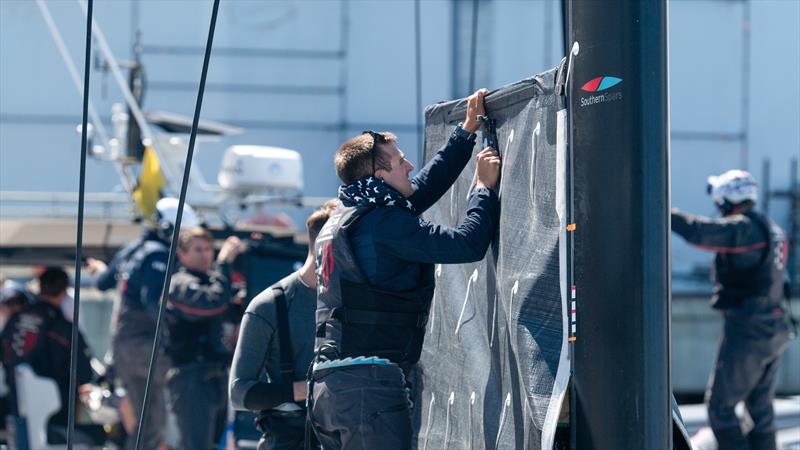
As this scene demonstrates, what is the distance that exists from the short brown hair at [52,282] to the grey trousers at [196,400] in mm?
1499

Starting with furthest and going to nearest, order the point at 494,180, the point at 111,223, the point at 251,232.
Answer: the point at 111,223, the point at 251,232, the point at 494,180

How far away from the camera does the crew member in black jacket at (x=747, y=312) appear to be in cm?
716

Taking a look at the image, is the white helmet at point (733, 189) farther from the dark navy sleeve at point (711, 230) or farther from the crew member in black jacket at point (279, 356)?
the crew member in black jacket at point (279, 356)

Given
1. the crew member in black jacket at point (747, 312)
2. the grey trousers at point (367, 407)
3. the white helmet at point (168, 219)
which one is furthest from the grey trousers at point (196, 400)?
the grey trousers at point (367, 407)

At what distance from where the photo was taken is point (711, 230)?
7.03 meters

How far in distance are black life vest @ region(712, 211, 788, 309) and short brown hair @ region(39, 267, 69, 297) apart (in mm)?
4743

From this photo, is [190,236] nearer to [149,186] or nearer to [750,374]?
[149,186]

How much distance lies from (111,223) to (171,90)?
7433 millimetres

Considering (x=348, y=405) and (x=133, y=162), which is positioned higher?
(x=133, y=162)

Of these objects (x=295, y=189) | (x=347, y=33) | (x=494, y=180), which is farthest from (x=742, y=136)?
(x=494, y=180)

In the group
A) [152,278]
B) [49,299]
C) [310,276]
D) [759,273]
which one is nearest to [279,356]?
[310,276]

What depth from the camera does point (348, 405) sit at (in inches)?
141

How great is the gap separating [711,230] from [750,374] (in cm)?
101

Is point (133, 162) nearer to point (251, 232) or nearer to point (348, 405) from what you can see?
point (251, 232)
